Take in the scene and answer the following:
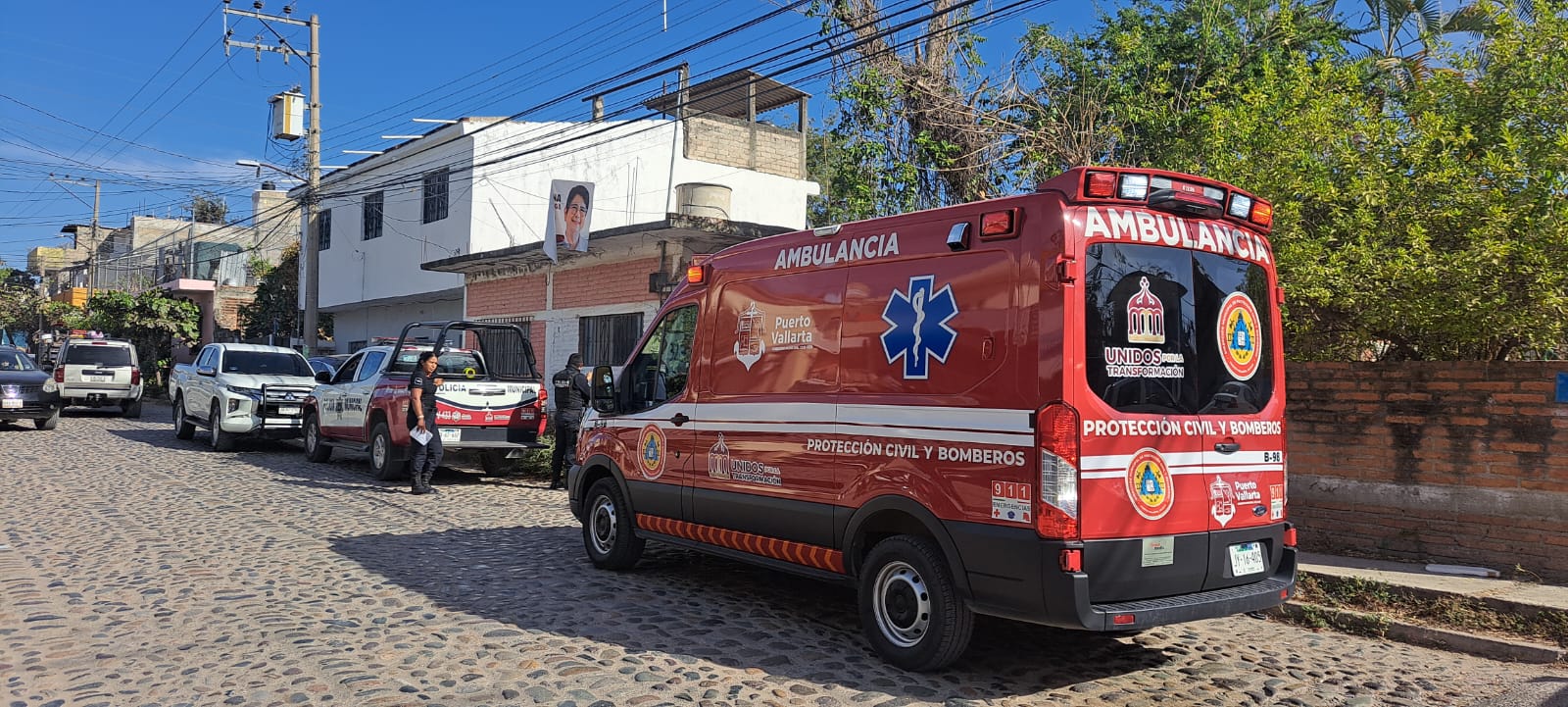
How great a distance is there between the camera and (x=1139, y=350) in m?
5.11

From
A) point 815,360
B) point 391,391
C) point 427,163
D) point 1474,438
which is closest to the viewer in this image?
point 815,360

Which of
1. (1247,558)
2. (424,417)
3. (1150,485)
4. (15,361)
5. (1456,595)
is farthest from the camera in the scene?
(15,361)

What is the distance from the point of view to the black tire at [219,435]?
16984 millimetres

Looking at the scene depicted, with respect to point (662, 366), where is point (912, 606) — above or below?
below

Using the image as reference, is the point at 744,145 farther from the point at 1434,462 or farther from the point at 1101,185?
the point at 1101,185

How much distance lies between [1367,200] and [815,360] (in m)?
5.07

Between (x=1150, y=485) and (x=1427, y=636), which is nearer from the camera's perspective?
(x=1150, y=485)

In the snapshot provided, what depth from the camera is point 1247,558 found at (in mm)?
5461

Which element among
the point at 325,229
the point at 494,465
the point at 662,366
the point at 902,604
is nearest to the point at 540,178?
the point at 325,229

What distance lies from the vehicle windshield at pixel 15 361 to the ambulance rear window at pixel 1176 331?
2182 cm

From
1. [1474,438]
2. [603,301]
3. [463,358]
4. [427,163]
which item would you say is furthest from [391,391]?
[427,163]

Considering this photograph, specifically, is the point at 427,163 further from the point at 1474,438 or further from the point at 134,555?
the point at 1474,438

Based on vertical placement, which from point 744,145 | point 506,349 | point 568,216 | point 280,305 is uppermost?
point 744,145

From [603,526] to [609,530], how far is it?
99 mm
